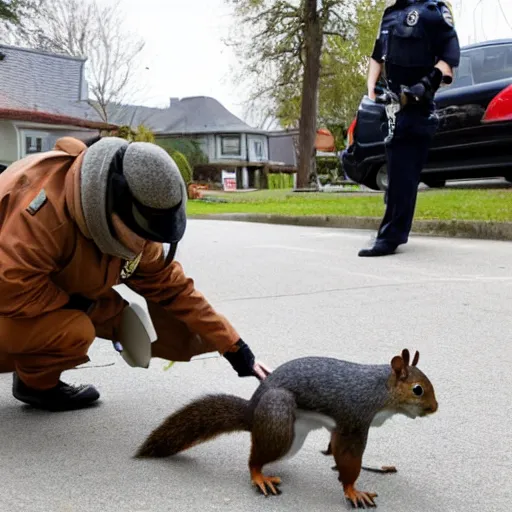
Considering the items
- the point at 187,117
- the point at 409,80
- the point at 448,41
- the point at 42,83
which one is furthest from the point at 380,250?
the point at 187,117

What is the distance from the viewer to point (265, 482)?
6.44 ft

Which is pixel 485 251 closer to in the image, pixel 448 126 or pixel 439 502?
pixel 448 126

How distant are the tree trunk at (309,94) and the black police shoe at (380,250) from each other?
49.4 ft

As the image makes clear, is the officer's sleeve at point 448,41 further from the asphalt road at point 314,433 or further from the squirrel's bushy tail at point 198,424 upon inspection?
the squirrel's bushy tail at point 198,424

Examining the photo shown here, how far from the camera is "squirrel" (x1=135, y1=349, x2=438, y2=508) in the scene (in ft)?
6.11

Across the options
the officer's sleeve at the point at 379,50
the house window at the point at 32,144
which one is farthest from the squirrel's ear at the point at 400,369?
the house window at the point at 32,144

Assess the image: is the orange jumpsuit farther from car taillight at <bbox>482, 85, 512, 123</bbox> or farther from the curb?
car taillight at <bbox>482, 85, 512, 123</bbox>

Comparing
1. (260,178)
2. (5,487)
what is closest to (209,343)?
(5,487)

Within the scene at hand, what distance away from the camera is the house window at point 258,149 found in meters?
44.3

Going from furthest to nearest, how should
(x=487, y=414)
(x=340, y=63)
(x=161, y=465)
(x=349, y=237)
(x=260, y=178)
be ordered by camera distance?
(x=260, y=178)
(x=340, y=63)
(x=349, y=237)
(x=487, y=414)
(x=161, y=465)

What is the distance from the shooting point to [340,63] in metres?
27.1

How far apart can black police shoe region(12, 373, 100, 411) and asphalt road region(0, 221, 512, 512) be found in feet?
0.15

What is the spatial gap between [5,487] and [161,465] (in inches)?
17.0

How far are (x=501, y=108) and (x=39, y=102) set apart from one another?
22.7 metres
